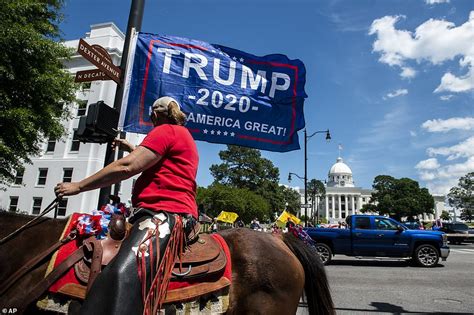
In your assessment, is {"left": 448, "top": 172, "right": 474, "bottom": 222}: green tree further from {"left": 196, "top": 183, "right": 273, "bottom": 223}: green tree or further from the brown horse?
the brown horse

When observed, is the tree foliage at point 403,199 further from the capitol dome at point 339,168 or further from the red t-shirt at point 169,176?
the red t-shirt at point 169,176

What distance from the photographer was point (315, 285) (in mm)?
3170

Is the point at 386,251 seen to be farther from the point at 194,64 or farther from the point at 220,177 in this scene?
the point at 220,177

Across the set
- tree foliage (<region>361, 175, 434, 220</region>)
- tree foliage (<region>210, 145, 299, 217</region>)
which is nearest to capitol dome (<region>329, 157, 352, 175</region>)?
tree foliage (<region>361, 175, 434, 220</region>)

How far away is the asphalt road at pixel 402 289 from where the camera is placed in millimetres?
6629

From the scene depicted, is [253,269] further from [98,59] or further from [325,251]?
[325,251]

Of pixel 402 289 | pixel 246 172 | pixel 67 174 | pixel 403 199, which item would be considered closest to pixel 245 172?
pixel 246 172

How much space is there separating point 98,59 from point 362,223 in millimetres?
12544

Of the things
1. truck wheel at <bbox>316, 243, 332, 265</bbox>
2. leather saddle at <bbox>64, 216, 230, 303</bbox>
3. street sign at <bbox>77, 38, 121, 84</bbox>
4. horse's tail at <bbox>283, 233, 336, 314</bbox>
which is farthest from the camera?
truck wheel at <bbox>316, 243, 332, 265</bbox>

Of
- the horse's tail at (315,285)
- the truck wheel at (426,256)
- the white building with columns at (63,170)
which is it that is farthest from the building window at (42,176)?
the horse's tail at (315,285)

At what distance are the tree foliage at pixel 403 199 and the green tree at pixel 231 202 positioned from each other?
51.0 m

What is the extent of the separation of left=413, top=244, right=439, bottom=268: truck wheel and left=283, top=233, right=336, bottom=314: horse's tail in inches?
469

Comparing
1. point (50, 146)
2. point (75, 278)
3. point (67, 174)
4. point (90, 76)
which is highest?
point (50, 146)

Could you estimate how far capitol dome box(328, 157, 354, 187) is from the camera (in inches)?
5974
